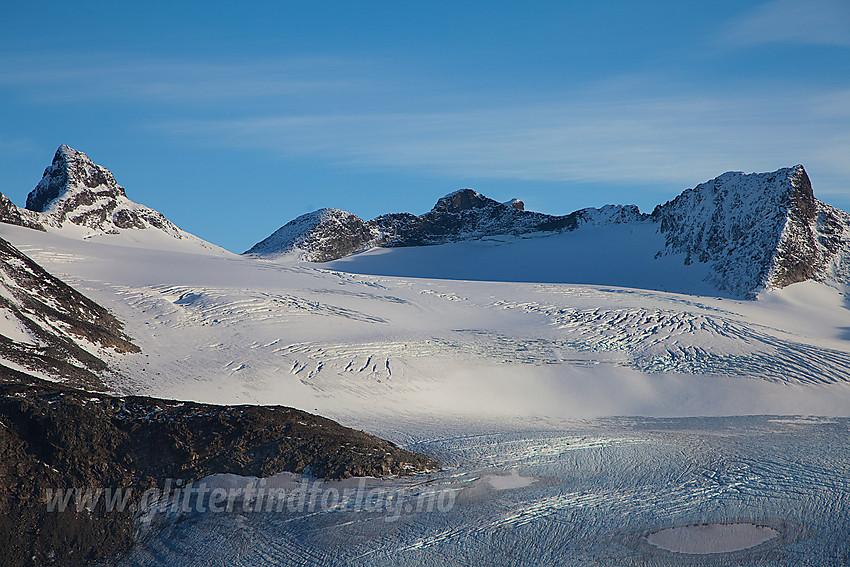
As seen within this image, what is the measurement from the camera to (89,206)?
53531mm

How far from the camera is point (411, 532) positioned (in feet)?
33.2

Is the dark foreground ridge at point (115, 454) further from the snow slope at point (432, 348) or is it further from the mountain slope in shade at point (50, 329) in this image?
the snow slope at point (432, 348)

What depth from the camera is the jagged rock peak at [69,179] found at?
179 feet

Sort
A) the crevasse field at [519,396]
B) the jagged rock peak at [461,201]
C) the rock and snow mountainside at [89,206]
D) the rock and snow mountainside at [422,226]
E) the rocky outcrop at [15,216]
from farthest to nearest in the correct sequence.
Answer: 1. the jagged rock peak at [461,201]
2. the rock and snow mountainside at [422,226]
3. the rock and snow mountainside at [89,206]
4. the rocky outcrop at [15,216]
5. the crevasse field at [519,396]

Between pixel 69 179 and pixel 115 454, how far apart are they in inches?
1953

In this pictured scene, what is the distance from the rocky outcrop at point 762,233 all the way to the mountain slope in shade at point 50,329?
32766 mm

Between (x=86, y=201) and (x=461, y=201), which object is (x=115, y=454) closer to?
(x=86, y=201)

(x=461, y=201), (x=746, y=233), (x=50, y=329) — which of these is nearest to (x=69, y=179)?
(x=461, y=201)

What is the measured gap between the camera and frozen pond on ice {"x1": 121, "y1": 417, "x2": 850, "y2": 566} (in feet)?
31.3

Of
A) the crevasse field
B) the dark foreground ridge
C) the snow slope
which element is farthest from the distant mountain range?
the dark foreground ridge

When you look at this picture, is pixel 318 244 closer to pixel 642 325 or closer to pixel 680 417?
pixel 642 325

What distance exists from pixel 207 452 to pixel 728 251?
40312mm

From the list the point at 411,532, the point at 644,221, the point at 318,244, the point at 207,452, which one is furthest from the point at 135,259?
the point at 644,221

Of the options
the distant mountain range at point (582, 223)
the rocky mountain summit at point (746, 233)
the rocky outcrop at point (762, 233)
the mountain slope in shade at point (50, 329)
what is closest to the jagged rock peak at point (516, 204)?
the distant mountain range at point (582, 223)
